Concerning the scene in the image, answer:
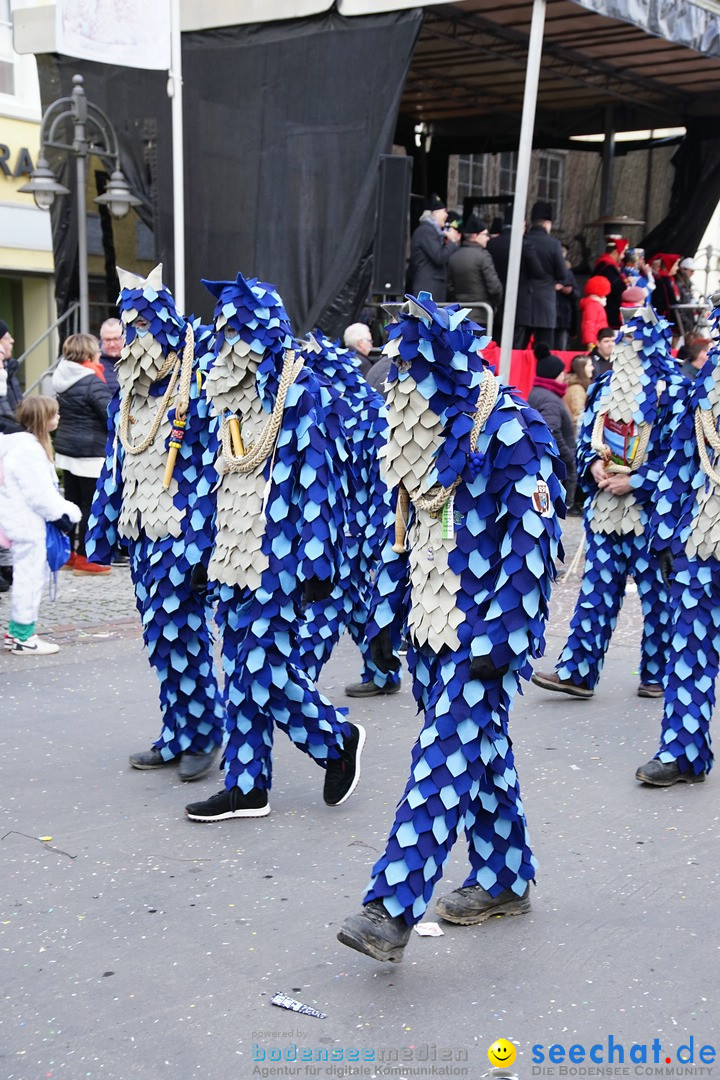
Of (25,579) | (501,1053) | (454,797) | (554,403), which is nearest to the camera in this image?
(501,1053)

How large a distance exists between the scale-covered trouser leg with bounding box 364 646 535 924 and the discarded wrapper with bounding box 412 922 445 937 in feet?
0.65

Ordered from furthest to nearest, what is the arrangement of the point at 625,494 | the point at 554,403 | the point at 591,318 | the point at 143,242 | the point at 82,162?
the point at 591,318
the point at 143,242
the point at 82,162
the point at 554,403
the point at 625,494

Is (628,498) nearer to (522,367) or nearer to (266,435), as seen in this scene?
(266,435)

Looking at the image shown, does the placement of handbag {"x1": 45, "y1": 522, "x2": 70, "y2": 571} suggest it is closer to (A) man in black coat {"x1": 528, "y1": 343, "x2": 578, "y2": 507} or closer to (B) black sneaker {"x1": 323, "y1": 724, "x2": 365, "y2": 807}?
(B) black sneaker {"x1": 323, "y1": 724, "x2": 365, "y2": 807}

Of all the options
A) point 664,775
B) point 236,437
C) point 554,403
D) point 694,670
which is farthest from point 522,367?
point 236,437

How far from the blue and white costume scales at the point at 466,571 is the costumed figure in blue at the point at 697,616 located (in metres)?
1.56

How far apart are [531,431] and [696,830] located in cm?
193

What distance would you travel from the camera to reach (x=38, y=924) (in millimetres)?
3973

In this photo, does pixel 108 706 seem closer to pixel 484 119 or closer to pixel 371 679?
pixel 371 679

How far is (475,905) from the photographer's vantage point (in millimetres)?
3963

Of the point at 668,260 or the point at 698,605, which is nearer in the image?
the point at 698,605

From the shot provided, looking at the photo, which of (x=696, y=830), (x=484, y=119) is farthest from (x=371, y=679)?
(x=484, y=119)

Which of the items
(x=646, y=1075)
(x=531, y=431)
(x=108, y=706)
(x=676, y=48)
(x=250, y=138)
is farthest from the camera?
(x=676, y=48)

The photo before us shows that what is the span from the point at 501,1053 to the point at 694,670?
2491 millimetres
